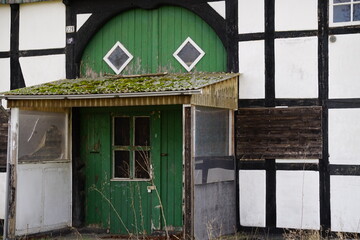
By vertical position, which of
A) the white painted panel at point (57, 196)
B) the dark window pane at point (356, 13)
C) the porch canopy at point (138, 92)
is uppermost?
the dark window pane at point (356, 13)

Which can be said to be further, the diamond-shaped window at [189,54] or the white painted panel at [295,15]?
the diamond-shaped window at [189,54]

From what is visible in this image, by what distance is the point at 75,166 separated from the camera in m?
11.9

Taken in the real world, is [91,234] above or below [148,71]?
below

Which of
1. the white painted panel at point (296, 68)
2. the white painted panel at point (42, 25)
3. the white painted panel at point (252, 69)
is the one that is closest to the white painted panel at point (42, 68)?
the white painted panel at point (42, 25)

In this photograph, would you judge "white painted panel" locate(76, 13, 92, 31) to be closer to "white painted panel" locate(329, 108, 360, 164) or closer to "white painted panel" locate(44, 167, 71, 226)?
"white painted panel" locate(44, 167, 71, 226)

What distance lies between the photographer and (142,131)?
11.6 metres

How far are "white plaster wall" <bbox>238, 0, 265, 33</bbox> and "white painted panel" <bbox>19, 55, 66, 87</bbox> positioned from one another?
3381mm

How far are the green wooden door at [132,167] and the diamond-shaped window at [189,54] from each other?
0.78 meters

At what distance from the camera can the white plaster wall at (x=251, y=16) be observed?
35.7 feet

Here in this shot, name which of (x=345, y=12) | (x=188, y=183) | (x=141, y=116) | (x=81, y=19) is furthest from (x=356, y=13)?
(x=81, y=19)

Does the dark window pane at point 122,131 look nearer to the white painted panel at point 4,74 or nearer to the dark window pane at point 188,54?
the dark window pane at point 188,54

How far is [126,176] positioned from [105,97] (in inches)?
82.5

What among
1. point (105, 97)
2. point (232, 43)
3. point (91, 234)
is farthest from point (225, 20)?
point (91, 234)

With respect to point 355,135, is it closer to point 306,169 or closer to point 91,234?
point 306,169
